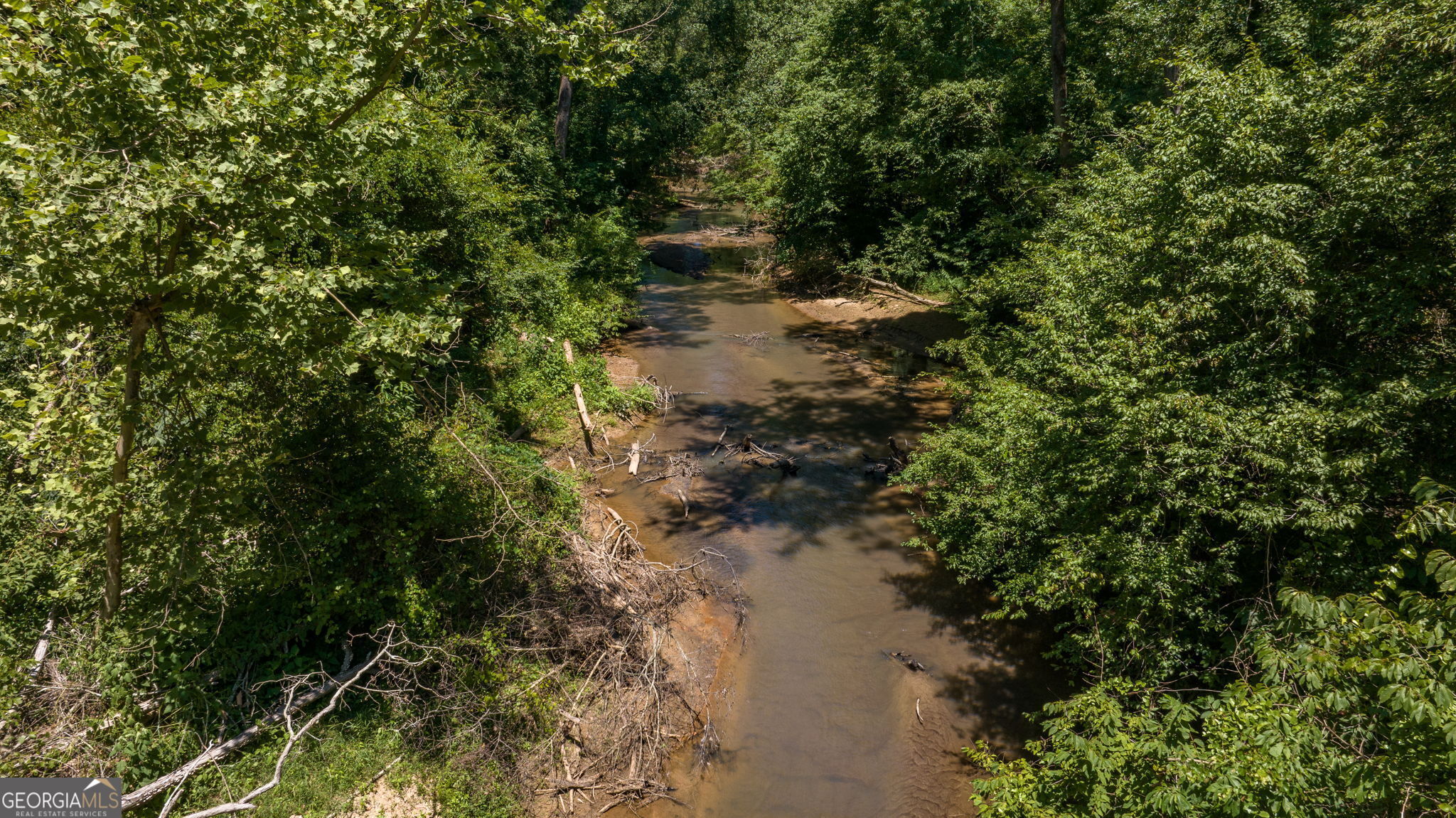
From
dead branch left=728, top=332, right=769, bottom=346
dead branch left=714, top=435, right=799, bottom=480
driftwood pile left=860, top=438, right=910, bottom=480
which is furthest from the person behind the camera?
dead branch left=728, top=332, right=769, bottom=346

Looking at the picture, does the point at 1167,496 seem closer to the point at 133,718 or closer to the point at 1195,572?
the point at 1195,572

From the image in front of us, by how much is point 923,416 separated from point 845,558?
6.55 meters

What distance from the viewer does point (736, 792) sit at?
816 cm

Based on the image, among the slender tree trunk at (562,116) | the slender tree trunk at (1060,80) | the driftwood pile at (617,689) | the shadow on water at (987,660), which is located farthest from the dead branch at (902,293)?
the driftwood pile at (617,689)

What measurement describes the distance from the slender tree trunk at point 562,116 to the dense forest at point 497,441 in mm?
13198

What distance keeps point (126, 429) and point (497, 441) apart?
19.1ft

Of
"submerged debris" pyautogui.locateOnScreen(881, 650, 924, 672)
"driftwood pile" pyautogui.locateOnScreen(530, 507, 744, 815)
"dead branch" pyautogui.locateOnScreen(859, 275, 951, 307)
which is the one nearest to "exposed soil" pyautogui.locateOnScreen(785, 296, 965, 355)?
"dead branch" pyautogui.locateOnScreen(859, 275, 951, 307)

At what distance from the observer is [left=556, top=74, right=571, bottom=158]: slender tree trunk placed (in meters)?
23.6

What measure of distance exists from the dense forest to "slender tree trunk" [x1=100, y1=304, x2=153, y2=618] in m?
0.08

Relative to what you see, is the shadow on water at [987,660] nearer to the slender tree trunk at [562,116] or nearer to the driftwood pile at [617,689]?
the driftwood pile at [617,689]

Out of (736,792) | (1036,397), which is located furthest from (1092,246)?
(736,792)

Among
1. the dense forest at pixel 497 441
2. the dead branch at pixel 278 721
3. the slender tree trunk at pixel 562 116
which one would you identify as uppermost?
the slender tree trunk at pixel 562 116

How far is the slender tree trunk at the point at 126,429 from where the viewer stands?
555 centimetres
